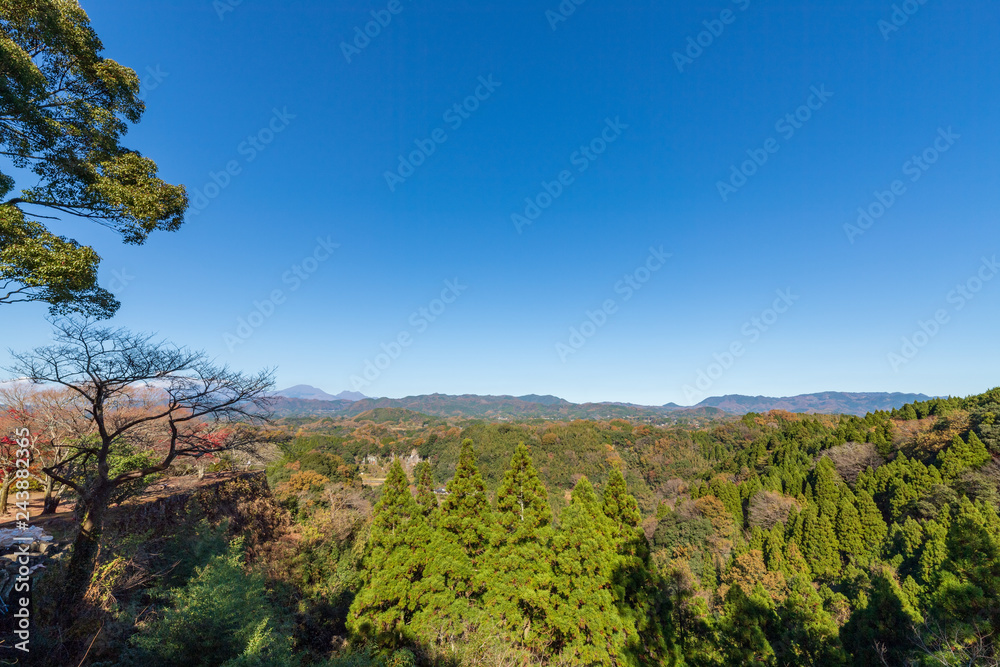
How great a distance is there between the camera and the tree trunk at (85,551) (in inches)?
248

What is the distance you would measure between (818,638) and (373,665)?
639 inches

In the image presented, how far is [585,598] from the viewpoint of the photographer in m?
12.3

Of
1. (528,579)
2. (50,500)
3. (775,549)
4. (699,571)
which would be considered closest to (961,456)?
(775,549)

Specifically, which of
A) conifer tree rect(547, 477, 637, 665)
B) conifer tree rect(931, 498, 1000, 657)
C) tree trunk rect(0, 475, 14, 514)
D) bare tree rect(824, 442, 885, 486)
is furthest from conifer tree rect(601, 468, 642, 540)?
bare tree rect(824, 442, 885, 486)

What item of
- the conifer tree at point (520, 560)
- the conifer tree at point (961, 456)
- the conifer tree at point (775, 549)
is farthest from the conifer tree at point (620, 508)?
the conifer tree at point (961, 456)

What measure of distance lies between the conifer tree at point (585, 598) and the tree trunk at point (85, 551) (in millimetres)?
12414

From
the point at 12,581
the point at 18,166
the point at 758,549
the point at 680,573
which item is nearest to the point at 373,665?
the point at 12,581

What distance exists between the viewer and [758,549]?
24.4 m

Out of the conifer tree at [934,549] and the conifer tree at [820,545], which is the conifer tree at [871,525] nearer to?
the conifer tree at [820,545]

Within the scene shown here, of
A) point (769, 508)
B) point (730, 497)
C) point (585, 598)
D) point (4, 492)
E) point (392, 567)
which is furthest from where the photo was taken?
point (730, 497)

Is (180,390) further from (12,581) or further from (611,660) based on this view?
(611,660)

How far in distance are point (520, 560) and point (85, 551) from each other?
40.9 feet

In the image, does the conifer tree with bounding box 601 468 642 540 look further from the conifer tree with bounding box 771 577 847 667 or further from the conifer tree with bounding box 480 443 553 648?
the conifer tree with bounding box 771 577 847 667

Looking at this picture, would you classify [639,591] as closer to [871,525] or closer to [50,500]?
[50,500]
